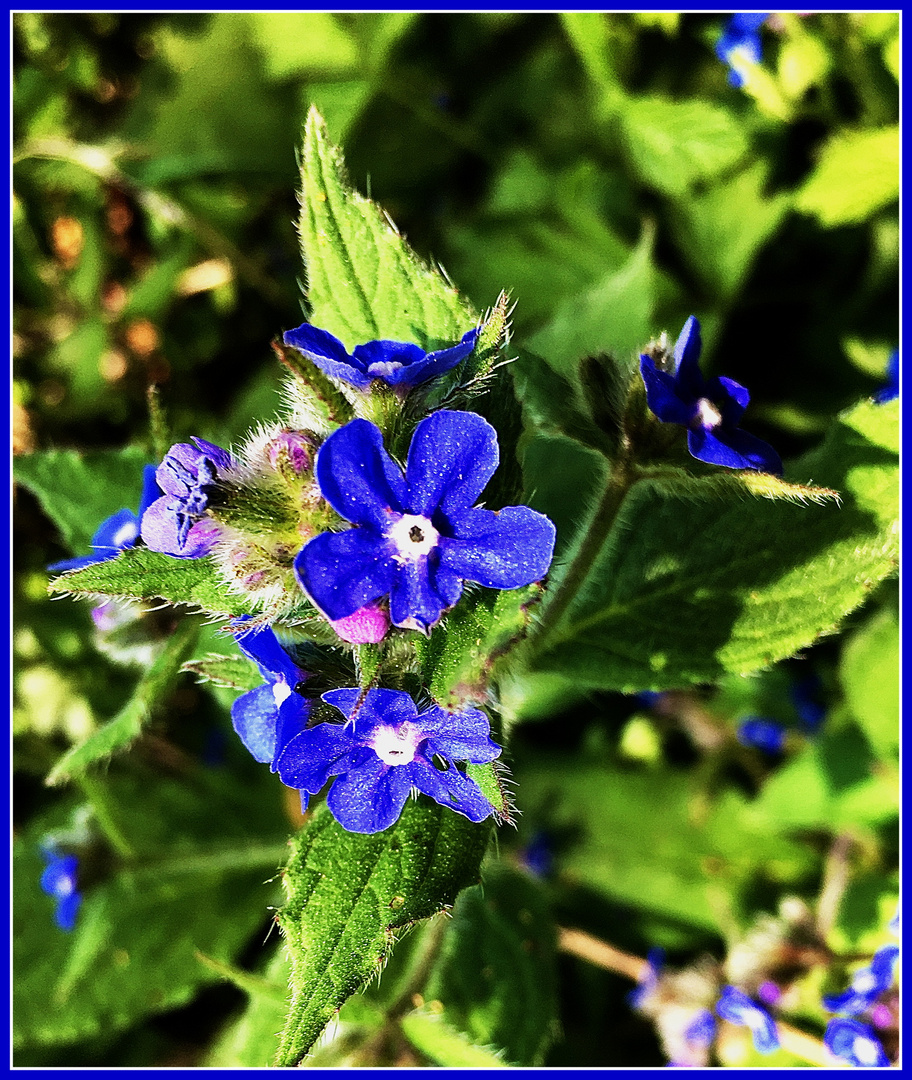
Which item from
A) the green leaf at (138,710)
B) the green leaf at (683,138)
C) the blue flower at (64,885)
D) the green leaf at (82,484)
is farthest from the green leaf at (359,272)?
the blue flower at (64,885)

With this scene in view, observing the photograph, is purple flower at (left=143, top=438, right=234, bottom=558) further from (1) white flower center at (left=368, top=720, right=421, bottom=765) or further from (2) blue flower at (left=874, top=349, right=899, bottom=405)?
(2) blue flower at (left=874, top=349, right=899, bottom=405)

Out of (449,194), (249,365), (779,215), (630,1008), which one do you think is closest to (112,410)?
(249,365)

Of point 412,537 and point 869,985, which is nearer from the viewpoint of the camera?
point 412,537

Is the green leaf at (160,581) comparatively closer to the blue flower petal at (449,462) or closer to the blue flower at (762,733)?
the blue flower petal at (449,462)

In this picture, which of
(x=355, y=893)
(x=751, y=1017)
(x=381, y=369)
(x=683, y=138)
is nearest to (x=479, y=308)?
(x=683, y=138)

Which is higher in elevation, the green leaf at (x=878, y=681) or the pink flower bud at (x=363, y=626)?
the pink flower bud at (x=363, y=626)

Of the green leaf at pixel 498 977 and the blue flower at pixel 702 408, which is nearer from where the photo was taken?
the blue flower at pixel 702 408

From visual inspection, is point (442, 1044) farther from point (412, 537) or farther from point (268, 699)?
point (412, 537)
